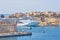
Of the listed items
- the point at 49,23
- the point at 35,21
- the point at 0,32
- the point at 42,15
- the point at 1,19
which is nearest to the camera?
the point at 0,32

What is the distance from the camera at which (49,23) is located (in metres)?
14.9

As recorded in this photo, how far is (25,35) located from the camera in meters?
10.2

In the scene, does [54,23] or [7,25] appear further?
[54,23]

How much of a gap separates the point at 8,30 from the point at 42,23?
196 inches

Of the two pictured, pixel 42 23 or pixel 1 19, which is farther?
pixel 42 23

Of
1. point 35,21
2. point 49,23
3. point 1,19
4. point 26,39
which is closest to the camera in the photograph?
point 26,39

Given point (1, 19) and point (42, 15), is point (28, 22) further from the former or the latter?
point (1, 19)

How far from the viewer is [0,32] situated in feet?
32.6

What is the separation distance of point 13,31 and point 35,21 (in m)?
3.87

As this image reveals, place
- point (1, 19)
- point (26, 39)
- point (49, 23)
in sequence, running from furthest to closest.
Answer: point (49, 23) → point (1, 19) → point (26, 39)

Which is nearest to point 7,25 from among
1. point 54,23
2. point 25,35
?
point 25,35

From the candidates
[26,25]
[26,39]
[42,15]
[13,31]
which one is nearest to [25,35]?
[13,31]

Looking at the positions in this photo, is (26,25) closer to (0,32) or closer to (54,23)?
(54,23)

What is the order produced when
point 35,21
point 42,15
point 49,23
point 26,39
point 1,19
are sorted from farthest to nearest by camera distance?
point 49,23 → point 35,21 → point 42,15 → point 1,19 → point 26,39
